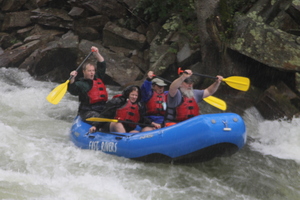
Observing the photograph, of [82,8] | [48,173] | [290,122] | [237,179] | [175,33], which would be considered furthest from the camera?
[82,8]

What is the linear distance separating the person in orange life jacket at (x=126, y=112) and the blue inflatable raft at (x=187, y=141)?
20 cm

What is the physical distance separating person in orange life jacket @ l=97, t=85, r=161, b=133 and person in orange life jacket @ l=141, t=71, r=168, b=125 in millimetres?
110

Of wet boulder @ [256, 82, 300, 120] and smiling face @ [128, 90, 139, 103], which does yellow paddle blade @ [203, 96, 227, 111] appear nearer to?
smiling face @ [128, 90, 139, 103]

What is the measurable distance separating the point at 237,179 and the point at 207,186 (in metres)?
0.45

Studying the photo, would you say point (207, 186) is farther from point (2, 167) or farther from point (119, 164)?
→ point (2, 167)

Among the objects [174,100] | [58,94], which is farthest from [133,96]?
[58,94]

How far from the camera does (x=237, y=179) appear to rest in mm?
4047

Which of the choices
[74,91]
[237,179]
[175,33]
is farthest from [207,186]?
[175,33]

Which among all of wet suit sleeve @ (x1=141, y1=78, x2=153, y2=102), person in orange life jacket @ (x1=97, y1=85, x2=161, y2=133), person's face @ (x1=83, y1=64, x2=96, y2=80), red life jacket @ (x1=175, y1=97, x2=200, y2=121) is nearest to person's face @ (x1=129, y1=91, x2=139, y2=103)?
person in orange life jacket @ (x1=97, y1=85, x2=161, y2=133)

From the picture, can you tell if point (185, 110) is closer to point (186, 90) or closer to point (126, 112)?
point (186, 90)

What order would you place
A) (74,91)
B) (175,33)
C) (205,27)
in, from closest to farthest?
1. (74,91)
2. (205,27)
3. (175,33)

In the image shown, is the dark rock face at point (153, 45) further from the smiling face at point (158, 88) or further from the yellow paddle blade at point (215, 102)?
the smiling face at point (158, 88)

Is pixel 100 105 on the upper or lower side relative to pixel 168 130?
lower

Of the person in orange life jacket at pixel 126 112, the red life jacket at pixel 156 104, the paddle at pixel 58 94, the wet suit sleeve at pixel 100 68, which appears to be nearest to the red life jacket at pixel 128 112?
the person in orange life jacket at pixel 126 112
